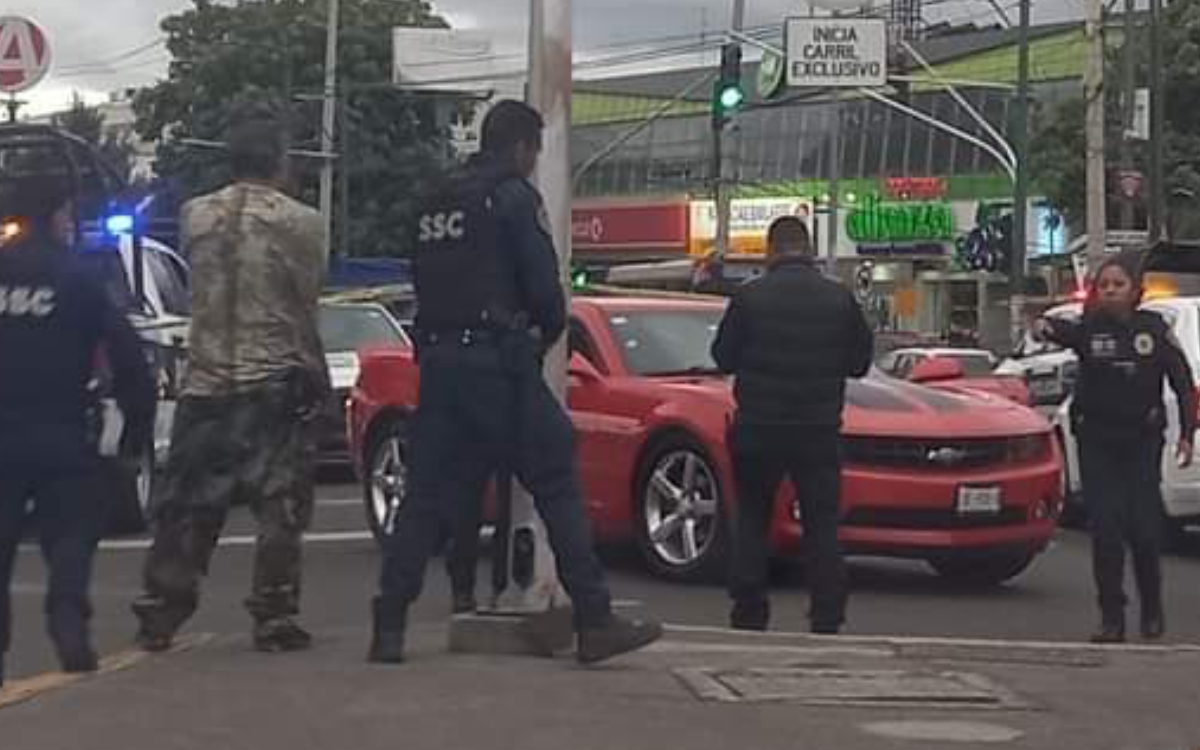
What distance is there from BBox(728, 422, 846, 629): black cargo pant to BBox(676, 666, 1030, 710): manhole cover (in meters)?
1.31

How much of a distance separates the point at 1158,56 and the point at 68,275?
32378 mm

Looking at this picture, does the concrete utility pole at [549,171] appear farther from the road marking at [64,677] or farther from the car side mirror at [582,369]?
the car side mirror at [582,369]

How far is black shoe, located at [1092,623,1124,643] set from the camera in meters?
10.9

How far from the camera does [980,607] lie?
12305 mm

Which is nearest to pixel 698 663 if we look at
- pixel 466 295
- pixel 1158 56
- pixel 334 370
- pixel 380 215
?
pixel 466 295

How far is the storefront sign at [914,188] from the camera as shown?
73.7 m

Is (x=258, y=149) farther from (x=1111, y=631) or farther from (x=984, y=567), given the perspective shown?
(x=984, y=567)

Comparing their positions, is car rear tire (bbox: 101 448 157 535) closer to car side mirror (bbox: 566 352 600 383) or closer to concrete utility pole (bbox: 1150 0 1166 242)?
car side mirror (bbox: 566 352 600 383)

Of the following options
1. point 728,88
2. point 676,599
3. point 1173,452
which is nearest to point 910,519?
point 676,599

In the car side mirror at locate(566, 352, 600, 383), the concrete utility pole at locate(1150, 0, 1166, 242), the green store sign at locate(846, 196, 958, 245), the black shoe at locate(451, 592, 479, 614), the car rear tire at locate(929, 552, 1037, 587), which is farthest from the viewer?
the green store sign at locate(846, 196, 958, 245)

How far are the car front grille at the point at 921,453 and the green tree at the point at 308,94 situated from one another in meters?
51.8

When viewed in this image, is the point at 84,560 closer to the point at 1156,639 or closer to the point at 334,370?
the point at 1156,639

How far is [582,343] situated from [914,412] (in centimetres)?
190

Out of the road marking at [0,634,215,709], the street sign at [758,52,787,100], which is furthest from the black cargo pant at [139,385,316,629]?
the street sign at [758,52,787,100]
